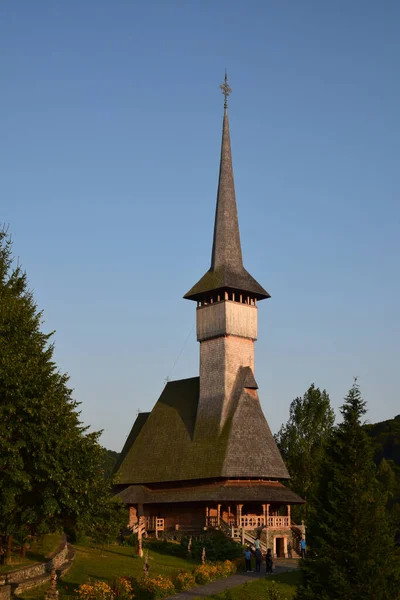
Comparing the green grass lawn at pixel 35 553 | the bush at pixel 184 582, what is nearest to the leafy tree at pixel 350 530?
the bush at pixel 184 582

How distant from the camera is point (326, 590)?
2462 cm

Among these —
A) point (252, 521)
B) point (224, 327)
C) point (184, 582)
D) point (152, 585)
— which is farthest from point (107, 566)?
point (224, 327)

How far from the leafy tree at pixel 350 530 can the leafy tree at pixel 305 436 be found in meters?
41.4

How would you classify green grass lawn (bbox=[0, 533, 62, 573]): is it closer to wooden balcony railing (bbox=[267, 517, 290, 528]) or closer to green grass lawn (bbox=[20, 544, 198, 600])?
green grass lawn (bbox=[20, 544, 198, 600])

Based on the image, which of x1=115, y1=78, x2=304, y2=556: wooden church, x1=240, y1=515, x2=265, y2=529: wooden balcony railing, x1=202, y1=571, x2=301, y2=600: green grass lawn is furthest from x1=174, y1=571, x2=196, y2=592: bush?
x1=240, y1=515, x2=265, y2=529: wooden balcony railing

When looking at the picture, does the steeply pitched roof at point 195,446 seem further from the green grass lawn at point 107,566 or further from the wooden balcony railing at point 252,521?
the green grass lawn at point 107,566

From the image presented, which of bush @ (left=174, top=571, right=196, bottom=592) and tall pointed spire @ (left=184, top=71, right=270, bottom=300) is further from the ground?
tall pointed spire @ (left=184, top=71, right=270, bottom=300)

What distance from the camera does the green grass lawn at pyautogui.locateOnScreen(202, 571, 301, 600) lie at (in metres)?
32.2

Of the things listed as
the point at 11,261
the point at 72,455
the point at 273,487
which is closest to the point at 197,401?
the point at 273,487

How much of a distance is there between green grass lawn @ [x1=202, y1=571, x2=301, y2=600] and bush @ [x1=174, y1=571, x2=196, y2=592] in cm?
202

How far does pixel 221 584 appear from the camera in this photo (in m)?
35.9

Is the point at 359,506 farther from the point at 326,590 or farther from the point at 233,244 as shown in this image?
the point at 233,244

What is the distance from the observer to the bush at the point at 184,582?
34.1 metres

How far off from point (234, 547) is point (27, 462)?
657 inches
